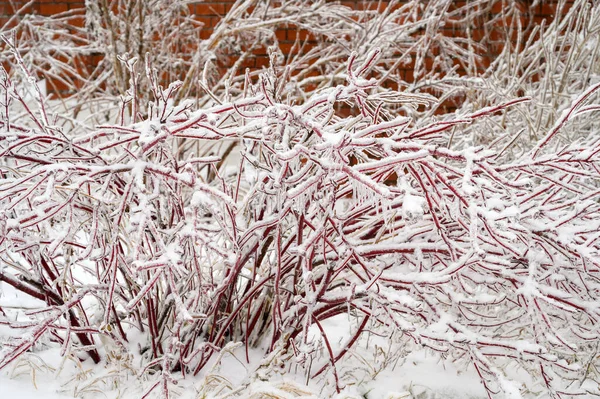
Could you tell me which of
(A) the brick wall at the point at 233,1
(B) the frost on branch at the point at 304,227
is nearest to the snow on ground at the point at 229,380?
(B) the frost on branch at the point at 304,227

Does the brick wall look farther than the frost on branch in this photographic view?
Yes

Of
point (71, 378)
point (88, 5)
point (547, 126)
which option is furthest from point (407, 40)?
point (71, 378)

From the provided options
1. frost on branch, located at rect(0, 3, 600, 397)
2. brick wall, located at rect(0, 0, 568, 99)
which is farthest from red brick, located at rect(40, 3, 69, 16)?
frost on branch, located at rect(0, 3, 600, 397)

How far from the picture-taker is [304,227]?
185 centimetres

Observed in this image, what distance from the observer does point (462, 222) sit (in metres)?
1.48

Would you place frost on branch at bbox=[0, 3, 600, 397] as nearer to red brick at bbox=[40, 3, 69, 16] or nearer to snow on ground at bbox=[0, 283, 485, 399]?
snow on ground at bbox=[0, 283, 485, 399]

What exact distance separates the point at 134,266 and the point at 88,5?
2713 millimetres

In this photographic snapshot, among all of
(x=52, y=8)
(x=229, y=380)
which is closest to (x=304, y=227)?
(x=229, y=380)

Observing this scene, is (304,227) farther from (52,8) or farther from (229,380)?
(52,8)

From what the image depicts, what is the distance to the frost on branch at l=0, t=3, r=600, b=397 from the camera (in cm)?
140

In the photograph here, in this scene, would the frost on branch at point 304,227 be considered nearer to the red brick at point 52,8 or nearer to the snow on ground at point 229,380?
the snow on ground at point 229,380

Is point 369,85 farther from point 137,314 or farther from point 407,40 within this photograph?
point 407,40

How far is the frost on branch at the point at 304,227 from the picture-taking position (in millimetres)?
1404

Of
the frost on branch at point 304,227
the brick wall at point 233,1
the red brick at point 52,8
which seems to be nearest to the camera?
the frost on branch at point 304,227
